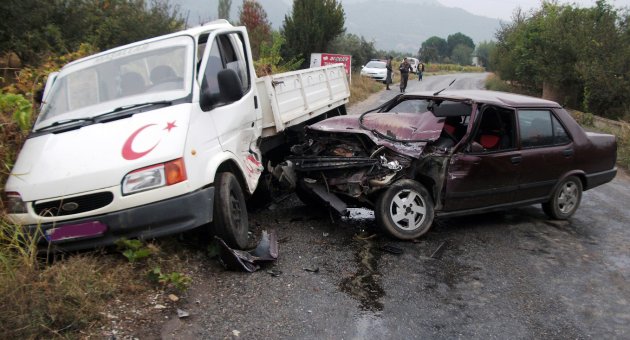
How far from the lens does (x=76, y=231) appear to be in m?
4.05

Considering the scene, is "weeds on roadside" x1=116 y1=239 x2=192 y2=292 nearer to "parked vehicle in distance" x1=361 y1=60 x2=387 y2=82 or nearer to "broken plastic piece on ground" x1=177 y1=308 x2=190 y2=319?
"broken plastic piece on ground" x1=177 y1=308 x2=190 y2=319

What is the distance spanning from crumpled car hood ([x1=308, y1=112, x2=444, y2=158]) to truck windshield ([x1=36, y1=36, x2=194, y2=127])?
187cm

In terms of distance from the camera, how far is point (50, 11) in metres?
11.1

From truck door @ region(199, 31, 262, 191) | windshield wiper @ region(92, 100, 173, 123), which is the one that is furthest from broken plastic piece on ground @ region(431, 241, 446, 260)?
windshield wiper @ region(92, 100, 173, 123)

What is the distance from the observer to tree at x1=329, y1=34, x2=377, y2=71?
93.7 ft

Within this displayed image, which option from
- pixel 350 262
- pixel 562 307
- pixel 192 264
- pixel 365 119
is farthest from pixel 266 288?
pixel 365 119

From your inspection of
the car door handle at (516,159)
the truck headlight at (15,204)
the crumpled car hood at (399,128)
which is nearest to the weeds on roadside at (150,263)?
the truck headlight at (15,204)

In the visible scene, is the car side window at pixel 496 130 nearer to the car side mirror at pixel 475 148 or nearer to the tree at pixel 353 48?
the car side mirror at pixel 475 148

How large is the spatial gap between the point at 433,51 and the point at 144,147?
101 metres

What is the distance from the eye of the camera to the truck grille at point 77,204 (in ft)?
13.2

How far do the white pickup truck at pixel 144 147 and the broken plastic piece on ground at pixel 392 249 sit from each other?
152 cm

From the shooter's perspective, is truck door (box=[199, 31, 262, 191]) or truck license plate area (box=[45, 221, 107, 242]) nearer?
truck license plate area (box=[45, 221, 107, 242])

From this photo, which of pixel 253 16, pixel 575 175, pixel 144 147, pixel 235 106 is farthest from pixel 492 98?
pixel 253 16

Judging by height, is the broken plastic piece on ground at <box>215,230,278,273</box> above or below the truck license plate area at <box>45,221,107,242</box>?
below
